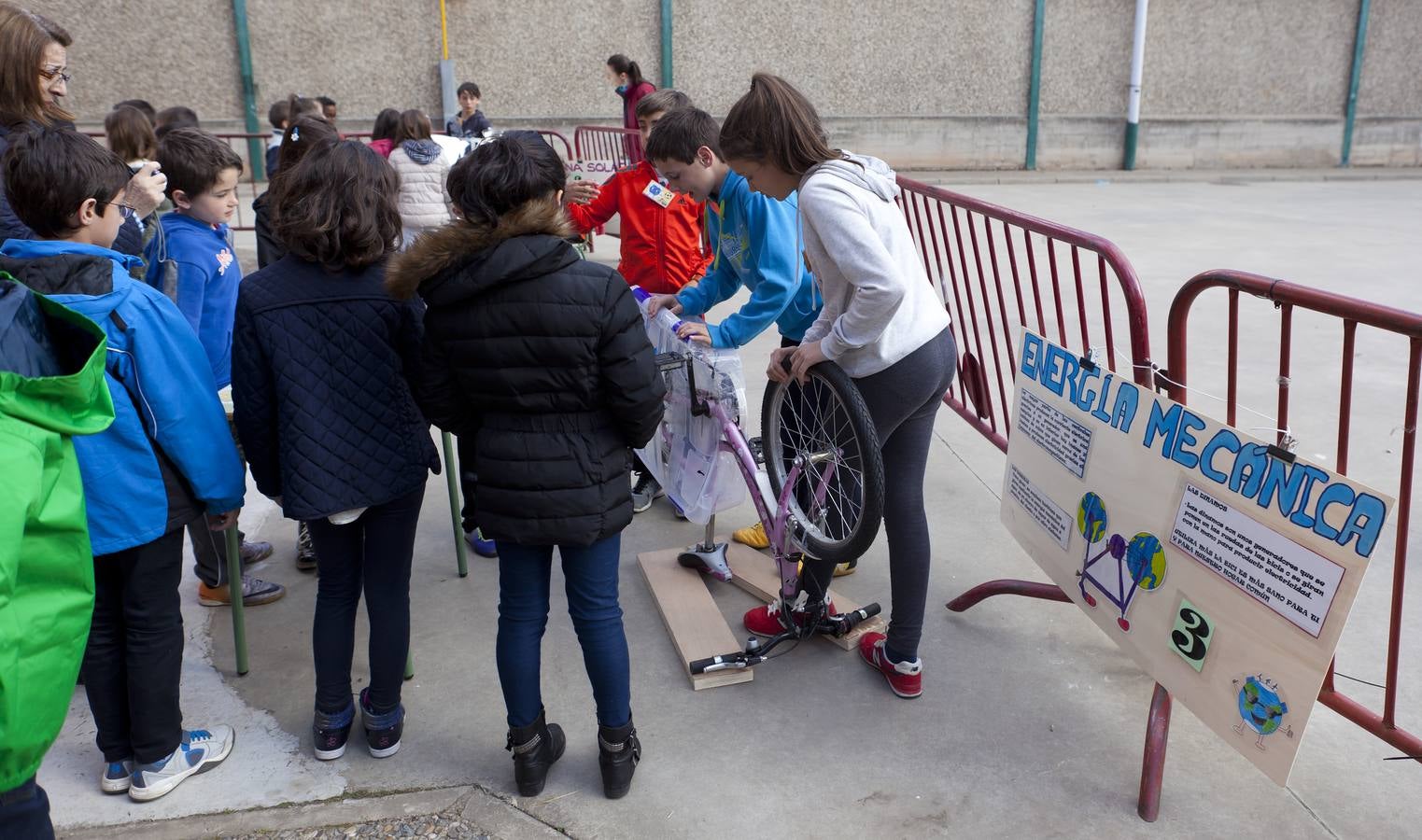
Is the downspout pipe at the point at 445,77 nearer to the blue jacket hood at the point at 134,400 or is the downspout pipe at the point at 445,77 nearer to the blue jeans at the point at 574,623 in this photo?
the blue jacket hood at the point at 134,400

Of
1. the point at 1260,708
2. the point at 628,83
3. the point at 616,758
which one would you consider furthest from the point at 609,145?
the point at 1260,708

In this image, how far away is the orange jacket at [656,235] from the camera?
3883 mm

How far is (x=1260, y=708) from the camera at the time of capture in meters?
2.17

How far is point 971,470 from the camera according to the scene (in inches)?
180

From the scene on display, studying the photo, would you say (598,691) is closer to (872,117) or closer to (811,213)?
(811,213)

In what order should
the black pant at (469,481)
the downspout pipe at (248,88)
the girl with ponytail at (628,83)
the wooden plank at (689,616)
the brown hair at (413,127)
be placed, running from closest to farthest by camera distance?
the black pant at (469,481) < the wooden plank at (689,616) < the brown hair at (413,127) < the girl with ponytail at (628,83) < the downspout pipe at (248,88)

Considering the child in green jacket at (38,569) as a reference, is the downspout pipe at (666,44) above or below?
above

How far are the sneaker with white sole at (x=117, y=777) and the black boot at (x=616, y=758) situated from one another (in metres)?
1.20

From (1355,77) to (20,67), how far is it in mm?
20201

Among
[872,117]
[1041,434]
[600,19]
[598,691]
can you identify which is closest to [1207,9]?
[872,117]

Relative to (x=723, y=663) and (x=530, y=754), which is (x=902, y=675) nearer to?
(x=723, y=663)

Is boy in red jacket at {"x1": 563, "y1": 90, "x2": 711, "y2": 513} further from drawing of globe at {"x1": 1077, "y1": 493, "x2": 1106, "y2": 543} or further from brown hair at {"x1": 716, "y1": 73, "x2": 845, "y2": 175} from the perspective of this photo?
drawing of globe at {"x1": 1077, "y1": 493, "x2": 1106, "y2": 543}

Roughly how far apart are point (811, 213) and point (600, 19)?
1340 centimetres

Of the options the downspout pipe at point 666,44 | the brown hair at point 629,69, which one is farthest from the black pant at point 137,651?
the downspout pipe at point 666,44
